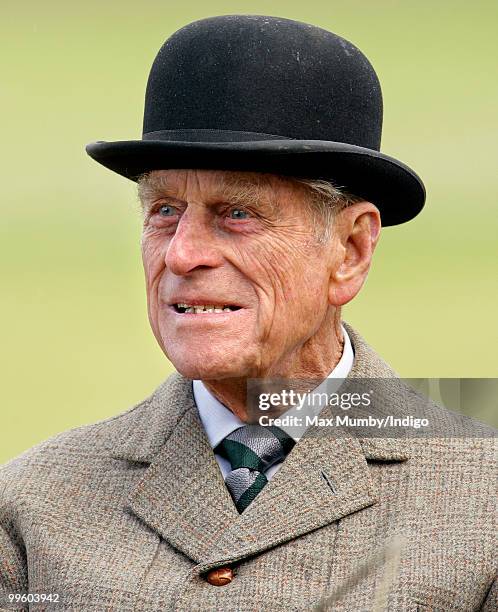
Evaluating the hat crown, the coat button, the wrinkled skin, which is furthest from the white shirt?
the hat crown

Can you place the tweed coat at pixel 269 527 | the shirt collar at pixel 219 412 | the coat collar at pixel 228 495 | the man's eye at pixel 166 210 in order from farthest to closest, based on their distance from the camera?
1. the shirt collar at pixel 219 412
2. the man's eye at pixel 166 210
3. the coat collar at pixel 228 495
4. the tweed coat at pixel 269 527

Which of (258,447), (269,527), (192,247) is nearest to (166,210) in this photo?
(192,247)

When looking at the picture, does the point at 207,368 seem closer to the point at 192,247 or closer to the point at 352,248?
the point at 192,247

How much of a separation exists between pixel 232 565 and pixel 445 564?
460 mm

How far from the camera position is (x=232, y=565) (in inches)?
120

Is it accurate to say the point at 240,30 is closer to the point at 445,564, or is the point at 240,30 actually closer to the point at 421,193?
the point at 421,193

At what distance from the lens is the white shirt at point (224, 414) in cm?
322

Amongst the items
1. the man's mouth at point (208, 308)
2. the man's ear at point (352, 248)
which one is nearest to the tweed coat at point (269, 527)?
the man's ear at point (352, 248)

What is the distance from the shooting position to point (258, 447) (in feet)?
10.5

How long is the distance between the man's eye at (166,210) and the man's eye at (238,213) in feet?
0.49

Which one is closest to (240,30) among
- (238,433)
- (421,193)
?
(421,193)

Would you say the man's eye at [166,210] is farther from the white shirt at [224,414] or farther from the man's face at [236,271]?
the white shirt at [224,414]

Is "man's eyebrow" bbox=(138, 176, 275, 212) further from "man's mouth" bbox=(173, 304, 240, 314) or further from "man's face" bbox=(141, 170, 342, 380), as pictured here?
"man's mouth" bbox=(173, 304, 240, 314)

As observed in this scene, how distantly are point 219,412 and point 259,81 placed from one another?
2.55 feet
